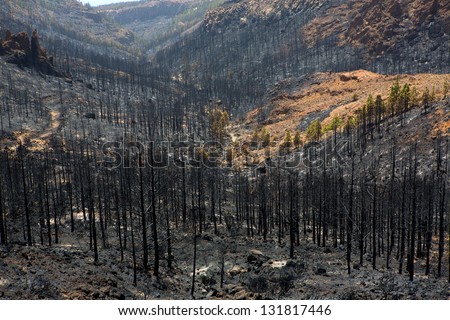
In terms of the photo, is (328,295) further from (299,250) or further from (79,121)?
(79,121)

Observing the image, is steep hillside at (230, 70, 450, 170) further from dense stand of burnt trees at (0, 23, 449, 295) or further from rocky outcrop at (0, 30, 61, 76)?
rocky outcrop at (0, 30, 61, 76)

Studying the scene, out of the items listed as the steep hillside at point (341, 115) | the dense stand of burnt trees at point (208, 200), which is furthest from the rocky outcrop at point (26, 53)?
the steep hillside at point (341, 115)

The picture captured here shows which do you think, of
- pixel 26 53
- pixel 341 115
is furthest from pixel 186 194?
pixel 26 53

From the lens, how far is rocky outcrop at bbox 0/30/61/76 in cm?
18188

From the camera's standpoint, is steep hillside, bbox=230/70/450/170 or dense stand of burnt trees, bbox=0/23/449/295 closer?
dense stand of burnt trees, bbox=0/23/449/295

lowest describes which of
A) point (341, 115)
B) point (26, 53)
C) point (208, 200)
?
point (208, 200)

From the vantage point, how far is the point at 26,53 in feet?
607

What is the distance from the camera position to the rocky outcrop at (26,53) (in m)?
182

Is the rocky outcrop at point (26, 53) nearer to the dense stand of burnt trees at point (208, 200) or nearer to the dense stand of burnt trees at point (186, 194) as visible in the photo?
the dense stand of burnt trees at point (186, 194)

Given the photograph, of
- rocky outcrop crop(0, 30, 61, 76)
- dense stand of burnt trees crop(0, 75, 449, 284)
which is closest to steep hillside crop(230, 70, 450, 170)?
dense stand of burnt trees crop(0, 75, 449, 284)

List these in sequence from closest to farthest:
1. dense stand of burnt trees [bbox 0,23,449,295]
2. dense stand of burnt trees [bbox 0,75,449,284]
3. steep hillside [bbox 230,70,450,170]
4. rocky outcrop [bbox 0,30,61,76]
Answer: dense stand of burnt trees [bbox 0,75,449,284] → dense stand of burnt trees [bbox 0,23,449,295] → steep hillside [bbox 230,70,450,170] → rocky outcrop [bbox 0,30,61,76]

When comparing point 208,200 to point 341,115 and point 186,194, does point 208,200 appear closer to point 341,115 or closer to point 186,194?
point 186,194

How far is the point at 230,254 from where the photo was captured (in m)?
50.2
